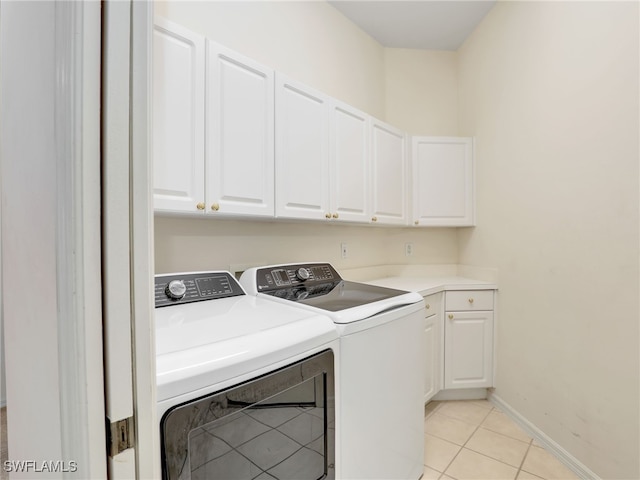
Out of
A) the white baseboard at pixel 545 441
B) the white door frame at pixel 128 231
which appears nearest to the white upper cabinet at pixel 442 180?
the white baseboard at pixel 545 441

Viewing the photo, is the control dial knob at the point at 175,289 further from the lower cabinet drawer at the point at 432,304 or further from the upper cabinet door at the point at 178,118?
the lower cabinet drawer at the point at 432,304

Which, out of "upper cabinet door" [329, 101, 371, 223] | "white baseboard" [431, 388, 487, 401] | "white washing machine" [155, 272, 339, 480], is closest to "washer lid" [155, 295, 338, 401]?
"white washing machine" [155, 272, 339, 480]

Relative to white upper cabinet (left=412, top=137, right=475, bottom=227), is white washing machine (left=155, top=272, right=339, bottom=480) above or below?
below

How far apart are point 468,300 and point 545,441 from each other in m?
0.90

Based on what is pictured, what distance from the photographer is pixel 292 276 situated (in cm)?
173

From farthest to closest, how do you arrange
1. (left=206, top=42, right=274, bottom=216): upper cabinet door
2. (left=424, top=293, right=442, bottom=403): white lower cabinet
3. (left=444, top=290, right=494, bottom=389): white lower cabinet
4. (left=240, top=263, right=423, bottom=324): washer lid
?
(left=444, top=290, right=494, bottom=389): white lower cabinet
(left=424, top=293, right=442, bottom=403): white lower cabinet
(left=206, top=42, right=274, bottom=216): upper cabinet door
(left=240, top=263, right=423, bottom=324): washer lid

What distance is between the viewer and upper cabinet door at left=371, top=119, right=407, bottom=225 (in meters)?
2.23

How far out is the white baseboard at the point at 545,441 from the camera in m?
1.57

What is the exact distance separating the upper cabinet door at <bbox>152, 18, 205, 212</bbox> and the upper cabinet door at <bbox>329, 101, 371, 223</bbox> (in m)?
0.83

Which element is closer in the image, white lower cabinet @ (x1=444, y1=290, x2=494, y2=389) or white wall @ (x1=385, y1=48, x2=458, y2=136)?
white lower cabinet @ (x1=444, y1=290, x2=494, y2=389)

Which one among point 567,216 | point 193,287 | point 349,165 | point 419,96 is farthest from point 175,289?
point 419,96

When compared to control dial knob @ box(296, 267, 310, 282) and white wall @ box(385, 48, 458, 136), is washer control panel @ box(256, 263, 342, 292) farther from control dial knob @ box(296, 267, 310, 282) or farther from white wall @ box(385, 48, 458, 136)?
white wall @ box(385, 48, 458, 136)

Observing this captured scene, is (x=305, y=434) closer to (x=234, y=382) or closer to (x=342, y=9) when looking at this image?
(x=234, y=382)

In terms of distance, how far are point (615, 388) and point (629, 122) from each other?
1242mm
